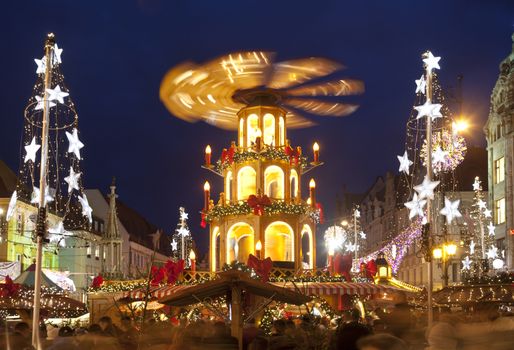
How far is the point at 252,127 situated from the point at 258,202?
488 centimetres

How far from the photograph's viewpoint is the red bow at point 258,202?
115 ft

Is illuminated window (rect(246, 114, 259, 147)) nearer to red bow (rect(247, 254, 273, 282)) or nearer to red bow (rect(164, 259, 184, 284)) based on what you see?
red bow (rect(164, 259, 184, 284))

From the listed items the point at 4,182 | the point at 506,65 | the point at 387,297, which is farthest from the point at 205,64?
the point at 4,182

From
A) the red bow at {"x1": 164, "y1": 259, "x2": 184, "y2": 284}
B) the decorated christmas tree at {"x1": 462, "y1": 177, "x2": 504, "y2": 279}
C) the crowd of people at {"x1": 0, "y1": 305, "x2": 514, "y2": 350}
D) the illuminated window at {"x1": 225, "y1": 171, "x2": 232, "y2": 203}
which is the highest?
the illuminated window at {"x1": 225, "y1": 171, "x2": 232, "y2": 203}

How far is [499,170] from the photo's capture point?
56.8m

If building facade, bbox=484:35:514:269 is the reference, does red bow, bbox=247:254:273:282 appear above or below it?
below

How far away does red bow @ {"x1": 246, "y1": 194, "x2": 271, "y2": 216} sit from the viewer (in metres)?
35.0

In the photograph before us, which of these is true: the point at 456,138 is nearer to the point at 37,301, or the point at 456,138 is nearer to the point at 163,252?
the point at 37,301

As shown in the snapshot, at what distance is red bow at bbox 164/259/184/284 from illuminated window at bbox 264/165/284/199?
7101mm

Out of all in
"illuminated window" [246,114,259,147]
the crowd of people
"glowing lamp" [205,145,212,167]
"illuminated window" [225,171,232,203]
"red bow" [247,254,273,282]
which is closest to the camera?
the crowd of people

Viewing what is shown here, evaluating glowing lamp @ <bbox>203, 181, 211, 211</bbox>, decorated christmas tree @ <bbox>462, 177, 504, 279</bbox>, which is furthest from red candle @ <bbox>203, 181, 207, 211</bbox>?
decorated christmas tree @ <bbox>462, 177, 504, 279</bbox>

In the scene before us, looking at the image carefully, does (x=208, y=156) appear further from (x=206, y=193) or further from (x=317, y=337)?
(x=317, y=337)

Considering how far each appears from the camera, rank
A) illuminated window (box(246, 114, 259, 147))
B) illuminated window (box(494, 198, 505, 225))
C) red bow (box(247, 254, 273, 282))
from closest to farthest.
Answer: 1. red bow (box(247, 254, 273, 282))
2. illuminated window (box(246, 114, 259, 147))
3. illuminated window (box(494, 198, 505, 225))

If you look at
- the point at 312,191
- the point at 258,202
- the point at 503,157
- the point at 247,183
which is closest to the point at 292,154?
the point at 312,191
